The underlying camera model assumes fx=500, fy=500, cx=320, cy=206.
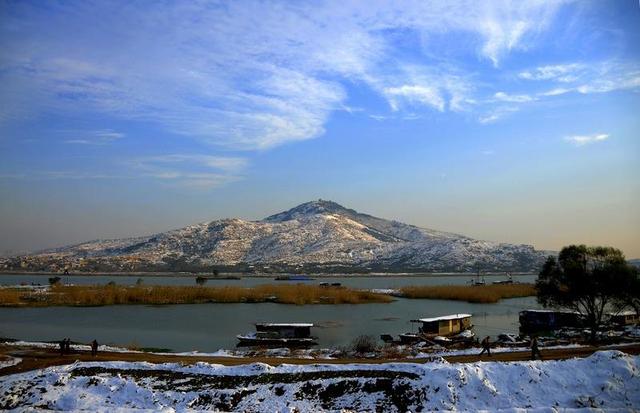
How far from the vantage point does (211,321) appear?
5069 cm

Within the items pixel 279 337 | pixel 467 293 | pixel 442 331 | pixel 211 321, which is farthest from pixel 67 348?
pixel 467 293

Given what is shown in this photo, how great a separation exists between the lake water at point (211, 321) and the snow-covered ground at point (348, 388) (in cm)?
1396

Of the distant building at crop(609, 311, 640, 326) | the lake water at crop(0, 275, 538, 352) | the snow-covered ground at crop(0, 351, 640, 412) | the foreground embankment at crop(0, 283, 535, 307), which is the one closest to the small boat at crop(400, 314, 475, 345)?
the lake water at crop(0, 275, 538, 352)

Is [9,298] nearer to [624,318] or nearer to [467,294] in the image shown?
[467,294]

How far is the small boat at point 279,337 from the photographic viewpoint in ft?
125

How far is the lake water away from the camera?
40031 mm

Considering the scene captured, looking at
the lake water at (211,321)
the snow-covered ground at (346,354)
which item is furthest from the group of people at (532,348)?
the lake water at (211,321)

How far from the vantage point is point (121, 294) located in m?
67.6

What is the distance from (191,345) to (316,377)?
18.2 metres

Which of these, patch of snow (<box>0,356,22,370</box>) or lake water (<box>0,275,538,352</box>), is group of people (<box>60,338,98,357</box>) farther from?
lake water (<box>0,275,538,352</box>)

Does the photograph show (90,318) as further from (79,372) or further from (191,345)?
(79,372)

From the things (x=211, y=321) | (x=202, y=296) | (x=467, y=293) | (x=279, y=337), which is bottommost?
(x=211, y=321)

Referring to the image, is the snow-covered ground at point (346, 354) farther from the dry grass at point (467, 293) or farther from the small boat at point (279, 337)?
the dry grass at point (467, 293)

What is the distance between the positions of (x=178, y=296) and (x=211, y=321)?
816 inches
